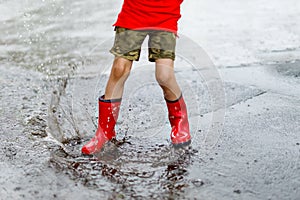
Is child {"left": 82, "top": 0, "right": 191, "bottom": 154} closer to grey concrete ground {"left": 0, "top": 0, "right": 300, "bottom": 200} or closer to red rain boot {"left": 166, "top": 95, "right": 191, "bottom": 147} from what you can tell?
red rain boot {"left": 166, "top": 95, "right": 191, "bottom": 147}

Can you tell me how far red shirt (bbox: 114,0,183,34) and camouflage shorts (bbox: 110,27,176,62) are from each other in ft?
0.13

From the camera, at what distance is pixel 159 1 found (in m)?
2.75

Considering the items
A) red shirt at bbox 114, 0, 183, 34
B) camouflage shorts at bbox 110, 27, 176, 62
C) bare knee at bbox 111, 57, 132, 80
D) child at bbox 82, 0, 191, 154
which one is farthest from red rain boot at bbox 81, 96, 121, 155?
red shirt at bbox 114, 0, 183, 34

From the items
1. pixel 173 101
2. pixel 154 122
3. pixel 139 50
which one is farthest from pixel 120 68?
pixel 154 122

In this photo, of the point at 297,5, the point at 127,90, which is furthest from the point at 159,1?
the point at 297,5

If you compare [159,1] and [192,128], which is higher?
[159,1]

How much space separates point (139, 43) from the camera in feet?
9.23

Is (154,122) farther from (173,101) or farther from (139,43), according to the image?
(139,43)

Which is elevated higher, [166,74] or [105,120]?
[166,74]

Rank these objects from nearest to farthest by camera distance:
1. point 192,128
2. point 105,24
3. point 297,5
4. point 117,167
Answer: point 117,167, point 192,128, point 105,24, point 297,5

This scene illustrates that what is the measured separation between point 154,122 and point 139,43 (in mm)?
749

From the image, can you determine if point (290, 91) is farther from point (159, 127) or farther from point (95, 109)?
point (95, 109)

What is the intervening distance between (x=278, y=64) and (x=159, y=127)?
2201 mm

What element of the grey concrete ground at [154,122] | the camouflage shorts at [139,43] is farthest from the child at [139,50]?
the grey concrete ground at [154,122]
